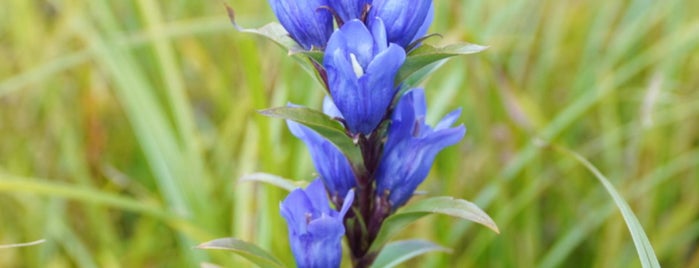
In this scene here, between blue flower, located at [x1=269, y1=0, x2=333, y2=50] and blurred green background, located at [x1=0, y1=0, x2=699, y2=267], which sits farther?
blurred green background, located at [x1=0, y1=0, x2=699, y2=267]

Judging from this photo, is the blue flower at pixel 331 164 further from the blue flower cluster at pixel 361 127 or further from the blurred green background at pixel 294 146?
the blurred green background at pixel 294 146

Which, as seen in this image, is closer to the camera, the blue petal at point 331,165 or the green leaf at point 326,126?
the green leaf at point 326,126

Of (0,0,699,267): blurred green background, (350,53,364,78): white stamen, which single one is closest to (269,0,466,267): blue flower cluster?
(350,53,364,78): white stamen

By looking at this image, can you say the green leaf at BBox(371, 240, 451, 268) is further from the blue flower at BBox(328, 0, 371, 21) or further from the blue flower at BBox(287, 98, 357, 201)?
the blue flower at BBox(328, 0, 371, 21)

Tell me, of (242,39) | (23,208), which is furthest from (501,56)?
(23,208)

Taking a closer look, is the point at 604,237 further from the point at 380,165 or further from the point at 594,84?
the point at 380,165

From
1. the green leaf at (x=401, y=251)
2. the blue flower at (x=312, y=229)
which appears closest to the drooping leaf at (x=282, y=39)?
the blue flower at (x=312, y=229)
